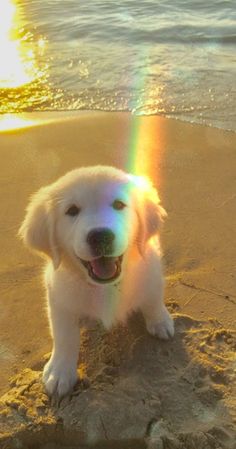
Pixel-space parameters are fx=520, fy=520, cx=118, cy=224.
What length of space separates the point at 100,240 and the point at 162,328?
0.76m

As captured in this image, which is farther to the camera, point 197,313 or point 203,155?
point 203,155

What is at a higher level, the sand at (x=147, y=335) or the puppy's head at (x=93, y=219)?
the puppy's head at (x=93, y=219)

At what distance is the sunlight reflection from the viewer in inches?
283

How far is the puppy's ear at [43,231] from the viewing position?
245 cm

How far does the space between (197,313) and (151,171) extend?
186cm

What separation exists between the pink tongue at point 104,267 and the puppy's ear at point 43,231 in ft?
0.74

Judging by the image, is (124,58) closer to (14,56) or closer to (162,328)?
(14,56)

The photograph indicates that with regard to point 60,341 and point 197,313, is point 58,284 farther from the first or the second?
point 197,313

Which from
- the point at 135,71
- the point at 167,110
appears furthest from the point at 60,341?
the point at 135,71

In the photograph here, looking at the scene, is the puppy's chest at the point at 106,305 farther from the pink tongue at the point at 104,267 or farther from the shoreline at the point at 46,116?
the shoreline at the point at 46,116

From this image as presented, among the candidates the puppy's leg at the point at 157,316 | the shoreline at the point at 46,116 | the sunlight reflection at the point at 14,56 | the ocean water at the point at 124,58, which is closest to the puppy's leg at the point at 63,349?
the puppy's leg at the point at 157,316

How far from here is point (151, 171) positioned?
454cm

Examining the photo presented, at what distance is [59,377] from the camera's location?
245 centimetres

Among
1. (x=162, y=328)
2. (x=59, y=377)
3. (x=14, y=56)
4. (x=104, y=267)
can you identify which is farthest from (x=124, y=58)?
(x=59, y=377)
